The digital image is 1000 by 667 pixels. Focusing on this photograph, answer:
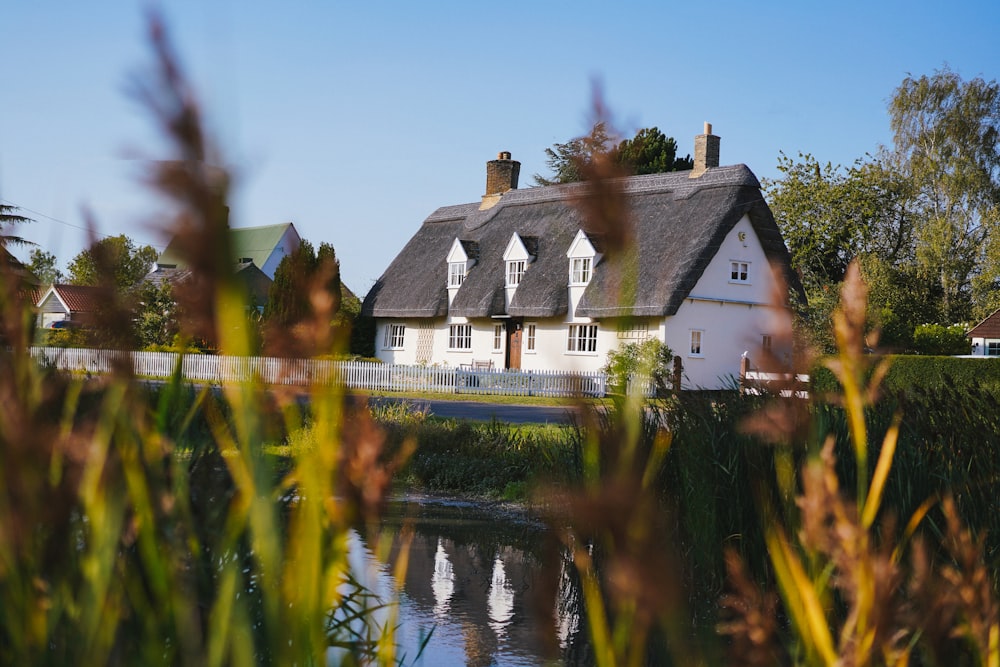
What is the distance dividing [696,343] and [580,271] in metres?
3.95

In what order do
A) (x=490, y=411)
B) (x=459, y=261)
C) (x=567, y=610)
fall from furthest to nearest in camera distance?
(x=459, y=261)
(x=490, y=411)
(x=567, y=610)

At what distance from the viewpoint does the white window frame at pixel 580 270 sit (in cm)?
2944

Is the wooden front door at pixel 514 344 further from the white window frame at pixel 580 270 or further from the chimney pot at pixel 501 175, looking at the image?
the chimney pot at pixel 501 175

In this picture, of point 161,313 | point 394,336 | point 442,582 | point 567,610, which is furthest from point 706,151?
point 161,313

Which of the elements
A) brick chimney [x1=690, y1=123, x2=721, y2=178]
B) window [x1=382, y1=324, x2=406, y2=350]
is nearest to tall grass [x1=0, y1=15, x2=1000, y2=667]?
brick chimney [x1=690, y1=123, x2=721, y2=178]

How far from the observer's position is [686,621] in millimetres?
4871

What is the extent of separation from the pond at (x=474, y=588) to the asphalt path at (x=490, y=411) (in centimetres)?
674

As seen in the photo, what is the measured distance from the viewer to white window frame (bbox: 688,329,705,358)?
27.9 m

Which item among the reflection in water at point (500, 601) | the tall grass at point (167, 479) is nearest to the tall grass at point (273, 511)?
the tall grass at point (167, 479)

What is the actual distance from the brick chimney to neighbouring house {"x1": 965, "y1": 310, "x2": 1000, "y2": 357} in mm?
12795

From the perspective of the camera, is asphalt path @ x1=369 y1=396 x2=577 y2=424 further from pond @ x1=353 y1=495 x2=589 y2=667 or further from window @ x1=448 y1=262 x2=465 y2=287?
window @ x1=448 y1=262 x2=465 y2=287

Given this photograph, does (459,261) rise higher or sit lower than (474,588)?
higher

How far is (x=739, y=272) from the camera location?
95.6 feet

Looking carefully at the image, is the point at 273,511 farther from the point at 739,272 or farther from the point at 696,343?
the point at 739,272
